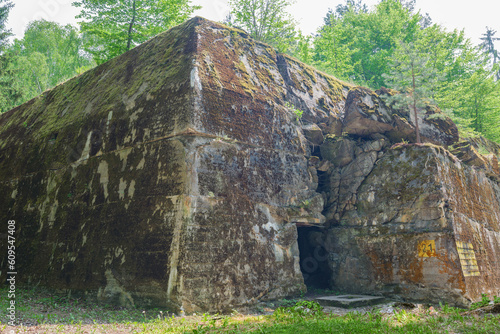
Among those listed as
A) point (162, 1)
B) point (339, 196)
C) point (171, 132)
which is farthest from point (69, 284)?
point (162, 1)

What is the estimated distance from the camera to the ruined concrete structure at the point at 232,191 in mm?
6855

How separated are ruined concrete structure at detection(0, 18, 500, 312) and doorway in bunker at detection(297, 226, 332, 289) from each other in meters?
0.03

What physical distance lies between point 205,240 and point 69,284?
10.6 feet

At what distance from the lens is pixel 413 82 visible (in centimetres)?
993

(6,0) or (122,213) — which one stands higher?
(6,0)

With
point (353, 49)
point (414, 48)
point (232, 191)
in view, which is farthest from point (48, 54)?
point (232, 191)

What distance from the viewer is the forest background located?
1401cm

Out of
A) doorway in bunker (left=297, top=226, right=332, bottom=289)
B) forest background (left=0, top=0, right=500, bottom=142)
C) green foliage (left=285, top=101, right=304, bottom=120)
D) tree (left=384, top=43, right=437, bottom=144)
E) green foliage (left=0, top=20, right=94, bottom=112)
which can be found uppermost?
green foliage (left=0, top=20, right=94, bottom=112)

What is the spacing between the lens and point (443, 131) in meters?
10.6

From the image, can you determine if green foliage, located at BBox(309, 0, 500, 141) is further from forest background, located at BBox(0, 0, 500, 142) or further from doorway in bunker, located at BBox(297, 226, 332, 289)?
doorway in bunker, located at BBox(297, 226, 332, 289)

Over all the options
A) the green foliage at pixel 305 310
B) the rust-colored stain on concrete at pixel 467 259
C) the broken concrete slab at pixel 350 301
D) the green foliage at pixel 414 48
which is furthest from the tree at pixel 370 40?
the green foliage at pixel 305 310

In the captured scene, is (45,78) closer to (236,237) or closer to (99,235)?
(99,235)

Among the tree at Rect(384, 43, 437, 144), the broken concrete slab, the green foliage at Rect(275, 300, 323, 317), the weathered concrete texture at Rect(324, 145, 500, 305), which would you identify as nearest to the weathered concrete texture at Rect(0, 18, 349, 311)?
the broken concrete slab

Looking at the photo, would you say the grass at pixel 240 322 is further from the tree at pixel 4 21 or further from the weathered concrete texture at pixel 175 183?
the tree at pixel 4 21
